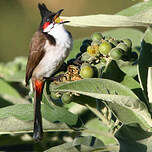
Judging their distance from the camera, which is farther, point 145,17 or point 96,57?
point 96,57

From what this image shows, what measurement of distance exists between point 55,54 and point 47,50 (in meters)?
0.09

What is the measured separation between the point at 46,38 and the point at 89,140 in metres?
1.04

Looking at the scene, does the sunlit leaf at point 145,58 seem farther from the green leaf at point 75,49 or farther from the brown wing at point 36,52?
the brown wing at point 36,52

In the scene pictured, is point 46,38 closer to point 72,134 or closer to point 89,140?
point 72,134

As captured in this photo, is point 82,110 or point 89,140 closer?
point 89,140

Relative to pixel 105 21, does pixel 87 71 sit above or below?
below

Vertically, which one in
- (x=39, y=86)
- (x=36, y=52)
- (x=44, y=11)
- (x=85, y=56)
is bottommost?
(x=39, y=86)

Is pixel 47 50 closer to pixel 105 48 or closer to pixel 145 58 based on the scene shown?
pixel 105 48

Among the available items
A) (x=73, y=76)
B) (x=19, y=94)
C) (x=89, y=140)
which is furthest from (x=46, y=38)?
(x=89, y=140)

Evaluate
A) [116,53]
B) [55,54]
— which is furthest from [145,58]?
[55,54]

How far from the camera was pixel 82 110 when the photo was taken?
185cm

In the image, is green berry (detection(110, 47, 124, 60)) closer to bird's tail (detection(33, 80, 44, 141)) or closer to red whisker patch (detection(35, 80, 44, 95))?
bird's tail (detection(33, 80, 44, 141))

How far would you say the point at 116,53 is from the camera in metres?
1.37

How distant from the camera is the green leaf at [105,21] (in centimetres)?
134
